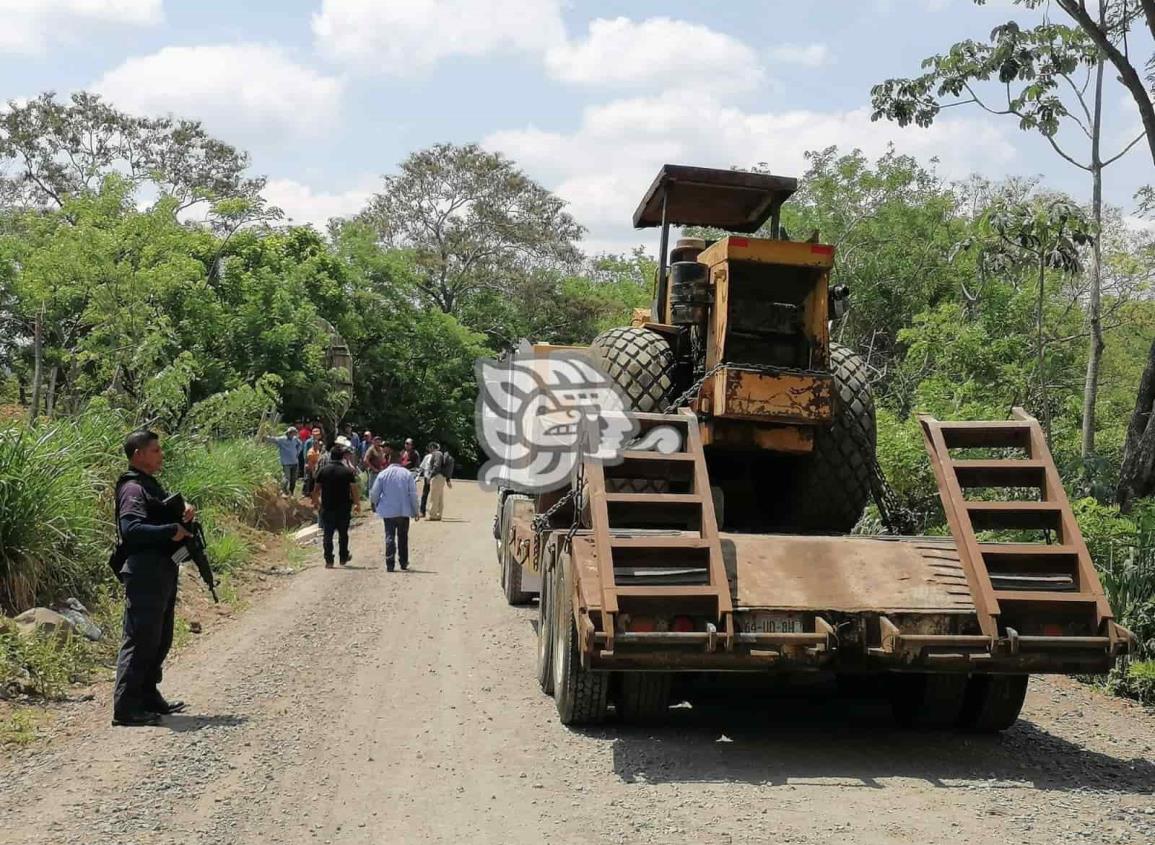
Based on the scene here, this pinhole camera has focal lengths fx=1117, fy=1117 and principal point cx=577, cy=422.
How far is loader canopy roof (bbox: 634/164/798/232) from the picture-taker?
8922mm

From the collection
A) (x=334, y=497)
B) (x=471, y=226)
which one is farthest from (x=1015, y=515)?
(x=471, y=226)

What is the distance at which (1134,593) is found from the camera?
945 centimetres

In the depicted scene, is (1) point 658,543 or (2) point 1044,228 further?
(2) point 1044,228

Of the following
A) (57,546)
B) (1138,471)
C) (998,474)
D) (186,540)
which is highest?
(1138,471)

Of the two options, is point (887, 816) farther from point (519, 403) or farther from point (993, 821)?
point (519, 403)

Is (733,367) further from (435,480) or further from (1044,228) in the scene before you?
(435,480)

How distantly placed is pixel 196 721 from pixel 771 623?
3.60 m

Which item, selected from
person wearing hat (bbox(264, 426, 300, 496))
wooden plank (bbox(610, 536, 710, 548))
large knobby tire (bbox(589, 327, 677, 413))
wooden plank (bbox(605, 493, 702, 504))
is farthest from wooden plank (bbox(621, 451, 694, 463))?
person wearing hat (bbox(264, 426, 300, 496))

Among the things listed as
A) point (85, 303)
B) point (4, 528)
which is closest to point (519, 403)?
point (4, 528)

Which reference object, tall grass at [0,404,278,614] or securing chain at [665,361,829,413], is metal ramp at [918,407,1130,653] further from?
tall grass at [0,404,278,614]

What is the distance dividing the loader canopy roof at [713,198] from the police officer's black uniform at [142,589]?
4615 mm

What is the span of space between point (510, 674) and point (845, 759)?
9.74 ft

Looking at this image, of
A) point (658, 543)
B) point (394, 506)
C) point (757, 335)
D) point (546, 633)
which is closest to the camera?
point (658, 543)

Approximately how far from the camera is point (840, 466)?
26.8 ft
